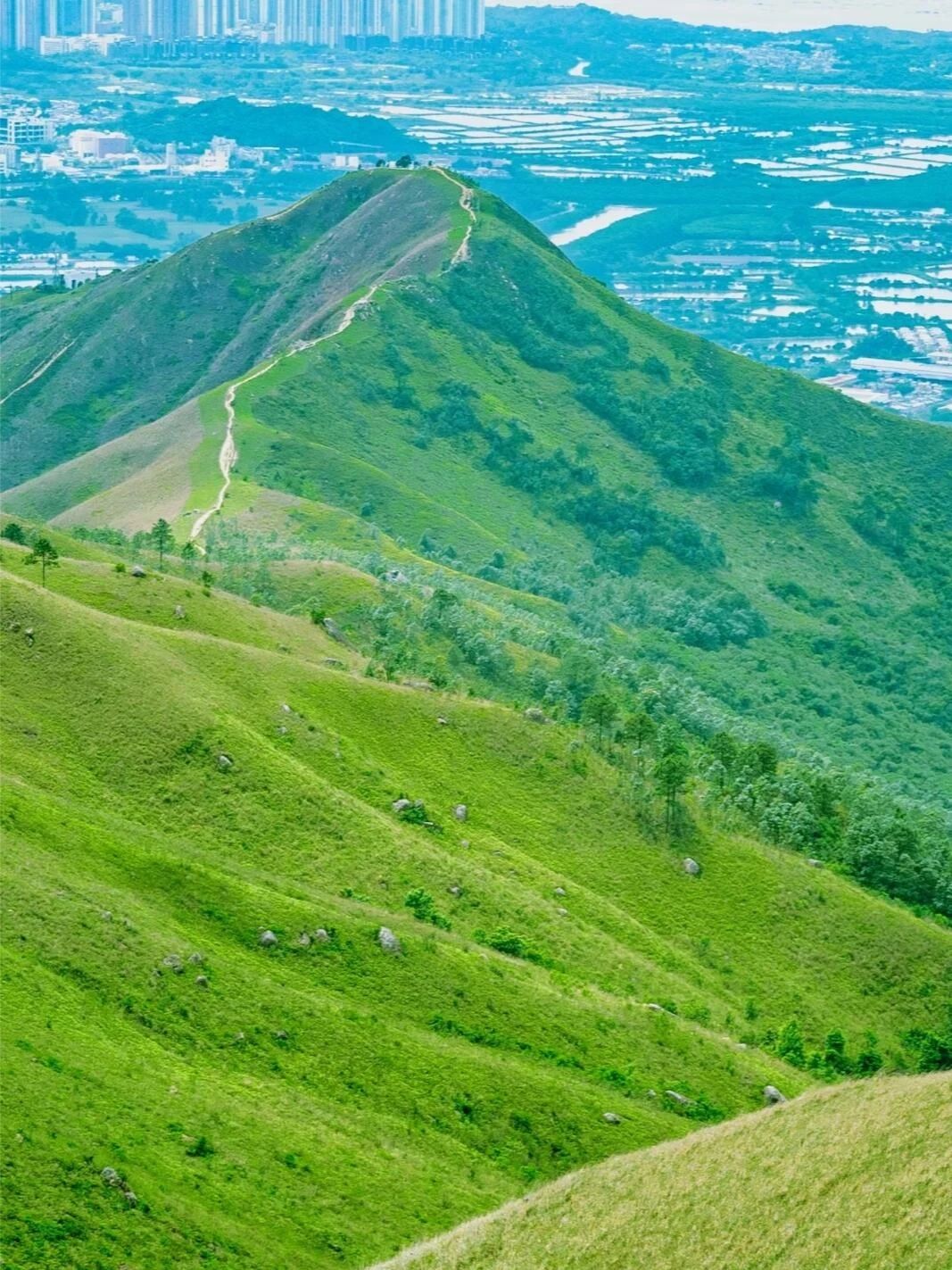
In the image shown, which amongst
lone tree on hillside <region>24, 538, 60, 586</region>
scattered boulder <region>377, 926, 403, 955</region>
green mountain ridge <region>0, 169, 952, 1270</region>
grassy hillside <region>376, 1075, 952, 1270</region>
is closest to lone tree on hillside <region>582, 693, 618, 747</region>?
green mountain ridge <region>0, 169, 952, 1270</region>

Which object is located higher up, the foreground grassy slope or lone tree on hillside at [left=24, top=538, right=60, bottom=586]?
lone tree on hillside at [left=24, top=538, right=60, bottom=586]

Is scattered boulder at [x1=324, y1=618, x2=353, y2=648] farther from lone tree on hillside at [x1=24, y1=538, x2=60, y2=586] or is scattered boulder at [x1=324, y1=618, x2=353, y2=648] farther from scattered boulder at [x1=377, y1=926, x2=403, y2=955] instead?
scattered boulder at [x1=377, y1=926, x2=403, y2=955]

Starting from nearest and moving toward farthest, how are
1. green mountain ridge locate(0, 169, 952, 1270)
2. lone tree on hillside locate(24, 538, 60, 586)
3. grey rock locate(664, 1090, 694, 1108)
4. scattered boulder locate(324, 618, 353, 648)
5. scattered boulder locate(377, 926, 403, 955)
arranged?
green mountain ridge locate(0, 169, 952, 1270)
grey rock locate(664, 1090, 694, 1108)
scattered boulder locate(377, 926, 403, 955)
lone tree on hillside locate(24, 538, 60, 586)
scattered boulder locate(324, 618, 353, 648)

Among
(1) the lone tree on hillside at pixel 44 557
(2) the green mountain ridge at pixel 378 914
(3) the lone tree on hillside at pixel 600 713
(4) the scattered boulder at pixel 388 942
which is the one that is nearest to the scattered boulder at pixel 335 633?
(2) the green mountain ridge at pixel 378 914

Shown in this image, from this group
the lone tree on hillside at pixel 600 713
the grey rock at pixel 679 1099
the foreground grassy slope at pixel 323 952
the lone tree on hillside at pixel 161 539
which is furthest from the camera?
the lone tree on hillside at pixel 161 539

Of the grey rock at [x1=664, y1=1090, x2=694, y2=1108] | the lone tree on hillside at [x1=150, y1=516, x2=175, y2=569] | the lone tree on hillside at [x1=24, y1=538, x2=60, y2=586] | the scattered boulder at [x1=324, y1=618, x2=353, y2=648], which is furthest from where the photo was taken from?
the lone tree on hillside at [x1=150, y1=516, x2=175, y2=569]

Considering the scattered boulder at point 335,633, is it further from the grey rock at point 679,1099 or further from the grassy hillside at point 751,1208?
the grassy hillside at point 751,1208

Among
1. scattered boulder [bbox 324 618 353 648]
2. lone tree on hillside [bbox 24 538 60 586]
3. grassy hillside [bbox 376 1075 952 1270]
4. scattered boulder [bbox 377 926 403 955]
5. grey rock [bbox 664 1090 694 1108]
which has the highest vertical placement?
lone tree on hillside [bbox 24 538 60 586]
